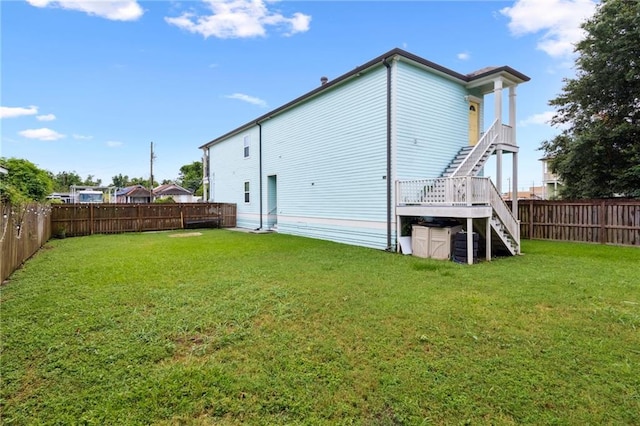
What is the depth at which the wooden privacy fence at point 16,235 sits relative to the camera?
522 centimetres

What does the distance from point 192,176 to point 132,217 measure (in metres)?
45.7

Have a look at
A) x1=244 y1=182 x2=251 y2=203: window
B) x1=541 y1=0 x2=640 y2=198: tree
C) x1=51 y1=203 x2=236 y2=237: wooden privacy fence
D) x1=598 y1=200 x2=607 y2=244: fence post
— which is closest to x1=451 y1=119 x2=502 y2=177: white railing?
x1=598 y1=200 x2=607 y2=244: fence post

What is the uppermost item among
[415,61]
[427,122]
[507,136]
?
[415,61]

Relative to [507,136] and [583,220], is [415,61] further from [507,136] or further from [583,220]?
[583,220]

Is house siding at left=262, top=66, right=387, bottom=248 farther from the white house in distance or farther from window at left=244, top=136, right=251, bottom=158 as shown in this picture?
window at left=244, top=136, right=251, bottom=158

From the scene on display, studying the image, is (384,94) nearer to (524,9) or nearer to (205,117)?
(524,9)

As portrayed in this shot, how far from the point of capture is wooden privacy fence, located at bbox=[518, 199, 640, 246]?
9.61 m

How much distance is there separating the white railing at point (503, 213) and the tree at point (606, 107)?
25.5 ft

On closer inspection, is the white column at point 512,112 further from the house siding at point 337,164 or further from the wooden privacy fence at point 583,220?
the house siding at point 337,164

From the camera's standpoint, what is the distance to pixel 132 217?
15.2 meters

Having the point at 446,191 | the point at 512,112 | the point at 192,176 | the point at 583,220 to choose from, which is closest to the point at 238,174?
the point at 446,191

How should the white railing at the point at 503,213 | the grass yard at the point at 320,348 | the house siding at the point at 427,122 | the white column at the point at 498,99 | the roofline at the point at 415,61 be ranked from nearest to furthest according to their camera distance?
the grass yard at the point at 320,348 → the white railing at the point at 503,213 → the roofline at the point at 415,61 → the house siding at the point at 427,122 → the white column at the point at 498,99

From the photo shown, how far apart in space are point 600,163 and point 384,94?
11302mm

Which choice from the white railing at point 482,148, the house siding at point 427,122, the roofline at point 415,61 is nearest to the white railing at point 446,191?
the house siding at point 427,122
